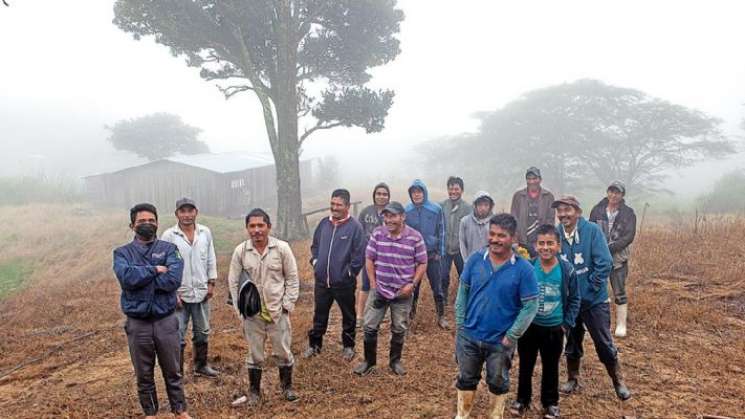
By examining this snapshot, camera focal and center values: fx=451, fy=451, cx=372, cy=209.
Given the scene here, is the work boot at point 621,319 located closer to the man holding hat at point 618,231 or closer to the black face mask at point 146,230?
the man holding hat at point 618,231

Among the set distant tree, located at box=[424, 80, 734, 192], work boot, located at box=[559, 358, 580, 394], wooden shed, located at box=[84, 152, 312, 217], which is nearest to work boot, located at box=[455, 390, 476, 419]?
work boot, located at box=[559, 358, 580, 394]

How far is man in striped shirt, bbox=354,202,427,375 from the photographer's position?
442cm

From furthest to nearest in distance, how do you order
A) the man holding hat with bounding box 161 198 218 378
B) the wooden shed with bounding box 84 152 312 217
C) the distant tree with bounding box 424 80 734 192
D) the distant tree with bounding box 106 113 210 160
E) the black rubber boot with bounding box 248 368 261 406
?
the distant tree with bounding box 106 113 210 160, the wooden shed with bounding box 84 152 312 217, the distant tree with bounding box 424 80 734 192, the man holding hat with bounding box 161 198 218 378, the black rubber boot with bounding box 248 368 261 406

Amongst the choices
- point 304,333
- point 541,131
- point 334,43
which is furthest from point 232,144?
point 304,333

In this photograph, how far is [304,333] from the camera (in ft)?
19.0

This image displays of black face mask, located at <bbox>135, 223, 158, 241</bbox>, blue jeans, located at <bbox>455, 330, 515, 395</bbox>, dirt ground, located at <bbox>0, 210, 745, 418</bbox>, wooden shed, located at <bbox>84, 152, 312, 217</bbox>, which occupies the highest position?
→ wooden shed, located at <bbox>84, 152, 312, 217</bbox>

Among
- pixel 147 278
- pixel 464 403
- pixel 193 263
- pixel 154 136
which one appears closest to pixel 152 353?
pixel 147 278

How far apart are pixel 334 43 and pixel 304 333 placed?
10579mm

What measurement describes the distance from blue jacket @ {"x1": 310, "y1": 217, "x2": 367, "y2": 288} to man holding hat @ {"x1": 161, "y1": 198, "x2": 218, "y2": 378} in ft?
3.62

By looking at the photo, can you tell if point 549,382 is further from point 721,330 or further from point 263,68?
point 263,68

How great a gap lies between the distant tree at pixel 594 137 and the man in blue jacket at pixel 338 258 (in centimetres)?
2231

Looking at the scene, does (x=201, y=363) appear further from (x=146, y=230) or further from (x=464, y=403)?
(x=464, y=403)

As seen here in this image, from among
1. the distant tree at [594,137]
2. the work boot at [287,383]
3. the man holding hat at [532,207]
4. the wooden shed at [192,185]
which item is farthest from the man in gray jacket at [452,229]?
the distant tree at [594,137]

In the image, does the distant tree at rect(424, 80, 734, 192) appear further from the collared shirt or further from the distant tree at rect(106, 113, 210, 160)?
the distant tree at rect(106, 113, 210, 160)
